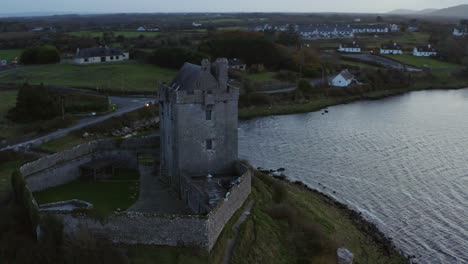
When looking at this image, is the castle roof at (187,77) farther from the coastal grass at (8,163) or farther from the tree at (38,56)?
the tree at (38,56)

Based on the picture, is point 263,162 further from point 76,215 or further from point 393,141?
point 76,215

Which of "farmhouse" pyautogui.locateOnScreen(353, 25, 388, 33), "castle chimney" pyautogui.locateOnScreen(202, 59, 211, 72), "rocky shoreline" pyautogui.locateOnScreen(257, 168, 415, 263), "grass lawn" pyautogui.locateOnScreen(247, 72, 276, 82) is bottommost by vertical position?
"rocky shoreline" pyautogui.locateOnScreen(257, 168, 415, 263)

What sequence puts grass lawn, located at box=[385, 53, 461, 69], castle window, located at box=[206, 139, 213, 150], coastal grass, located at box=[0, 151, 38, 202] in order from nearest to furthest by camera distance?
castle window, located at box=[206, 139, 213, 150]
coastal grass, located at box=[0, 151, 38, 202]
grass lawn, located at box=[385, 53, 461, 69]

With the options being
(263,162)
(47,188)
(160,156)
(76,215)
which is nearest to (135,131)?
(263,162)

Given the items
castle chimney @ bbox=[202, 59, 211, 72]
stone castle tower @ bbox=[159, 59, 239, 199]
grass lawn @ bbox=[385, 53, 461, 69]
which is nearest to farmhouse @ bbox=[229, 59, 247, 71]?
grass lawn @ bbox=[385, 53, 461, 69]

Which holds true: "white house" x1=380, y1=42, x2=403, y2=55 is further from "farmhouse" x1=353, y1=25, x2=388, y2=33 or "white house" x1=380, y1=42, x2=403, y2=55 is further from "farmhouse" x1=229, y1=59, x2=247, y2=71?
"farmhouse" x1=353, y1=25, x2=388, y2=33

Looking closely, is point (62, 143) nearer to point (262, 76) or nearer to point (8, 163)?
point (8, 163)
